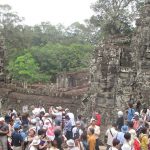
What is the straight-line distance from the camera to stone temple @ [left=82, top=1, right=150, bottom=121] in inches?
898

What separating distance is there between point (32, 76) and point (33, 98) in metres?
15.5

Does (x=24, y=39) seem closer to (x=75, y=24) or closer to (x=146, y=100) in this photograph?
(x=75, y=24)

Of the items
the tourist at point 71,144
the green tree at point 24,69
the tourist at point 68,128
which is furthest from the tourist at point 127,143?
the green tree at point 24,69

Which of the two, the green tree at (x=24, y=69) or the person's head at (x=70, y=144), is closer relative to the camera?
the person's head at (x=70, y=144)

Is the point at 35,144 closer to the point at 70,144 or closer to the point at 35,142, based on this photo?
the point at 35,142

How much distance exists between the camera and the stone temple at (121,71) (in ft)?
74.8

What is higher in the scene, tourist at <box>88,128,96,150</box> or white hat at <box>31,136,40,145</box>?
white hat at <box>31,136,40,145</box>

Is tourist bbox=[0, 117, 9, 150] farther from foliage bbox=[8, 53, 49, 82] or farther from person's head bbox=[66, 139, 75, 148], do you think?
foliage bbox=[8, 53, 49, 82]

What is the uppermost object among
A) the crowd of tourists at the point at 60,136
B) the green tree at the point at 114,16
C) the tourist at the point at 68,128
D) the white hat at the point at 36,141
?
the green tree at the point at 114,16

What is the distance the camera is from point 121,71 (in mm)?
24172

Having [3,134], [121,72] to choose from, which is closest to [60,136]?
[3,134]

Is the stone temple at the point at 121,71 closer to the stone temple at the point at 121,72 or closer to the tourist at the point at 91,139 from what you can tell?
the stone temple at the point at 121,72

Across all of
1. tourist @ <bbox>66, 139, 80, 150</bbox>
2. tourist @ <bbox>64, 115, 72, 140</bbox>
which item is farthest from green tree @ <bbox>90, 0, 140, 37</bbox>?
tourist @ <bbox>66, 139, 80, 150</bbox>

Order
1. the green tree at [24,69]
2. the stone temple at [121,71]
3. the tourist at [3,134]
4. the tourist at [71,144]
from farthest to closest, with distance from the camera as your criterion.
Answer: the green tree at [24,69]
the stone temple at [121,71]
the tourist at [3,134]
the tourist at [71,144]
